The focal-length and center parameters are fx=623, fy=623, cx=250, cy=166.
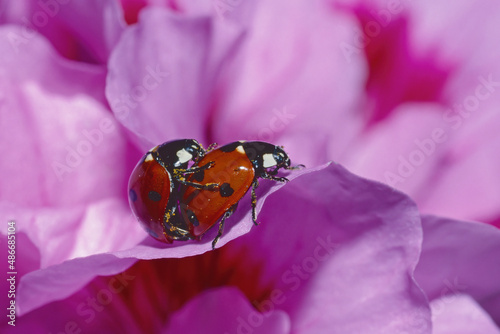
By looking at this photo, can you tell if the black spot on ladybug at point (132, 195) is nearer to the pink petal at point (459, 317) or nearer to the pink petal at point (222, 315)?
the pink petal at point (222, 315)

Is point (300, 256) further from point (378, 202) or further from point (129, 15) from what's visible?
point (129, 15)

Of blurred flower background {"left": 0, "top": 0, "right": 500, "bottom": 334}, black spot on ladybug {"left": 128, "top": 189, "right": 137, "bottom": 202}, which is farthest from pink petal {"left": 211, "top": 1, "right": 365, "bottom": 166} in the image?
black spot on ladybug {"left": 128, "top": 189, "right": 137, "bottom": 202}

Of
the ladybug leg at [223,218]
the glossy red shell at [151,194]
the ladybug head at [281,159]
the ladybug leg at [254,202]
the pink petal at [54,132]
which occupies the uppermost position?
the ladybug head at [281,159]

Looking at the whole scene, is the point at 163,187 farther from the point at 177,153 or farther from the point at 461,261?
the point at 461,261

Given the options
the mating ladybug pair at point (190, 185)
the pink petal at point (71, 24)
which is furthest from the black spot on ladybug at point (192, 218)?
the pink petal at point (71, 24)

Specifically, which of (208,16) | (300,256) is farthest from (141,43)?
(300,256)

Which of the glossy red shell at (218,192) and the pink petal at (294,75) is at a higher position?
the pink petal at (294,75)

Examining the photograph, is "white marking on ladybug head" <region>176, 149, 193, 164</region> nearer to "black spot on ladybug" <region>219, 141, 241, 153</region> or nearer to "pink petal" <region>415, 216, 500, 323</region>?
"black spot on ladybug" <region>219, 141, 241, 153</region>

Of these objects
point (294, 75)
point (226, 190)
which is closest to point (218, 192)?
point (226, 190)
